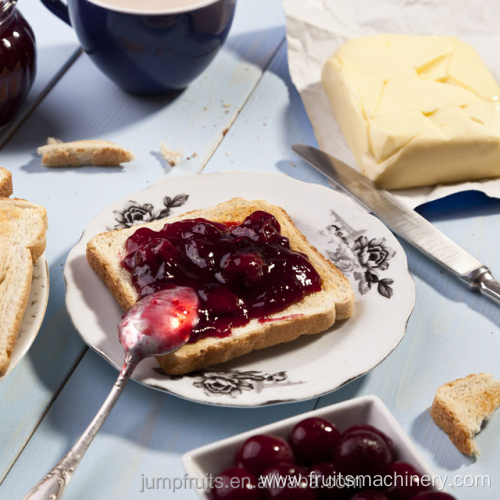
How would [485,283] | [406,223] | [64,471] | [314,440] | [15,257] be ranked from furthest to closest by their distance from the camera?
[406,223], [485,283], [15,257], [64,471], [314,440]

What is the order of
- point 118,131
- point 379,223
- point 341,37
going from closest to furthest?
point 379,223 < point 118,131 < point 341,37

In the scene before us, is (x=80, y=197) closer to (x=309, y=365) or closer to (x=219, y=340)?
(x=219, y=340)

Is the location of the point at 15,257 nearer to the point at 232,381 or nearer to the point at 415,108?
the point at 232,381

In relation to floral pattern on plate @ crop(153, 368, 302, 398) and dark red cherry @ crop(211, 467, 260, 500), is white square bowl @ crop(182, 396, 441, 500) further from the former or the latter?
floral pattern on plate @ crop(153, 368, 302, 398)

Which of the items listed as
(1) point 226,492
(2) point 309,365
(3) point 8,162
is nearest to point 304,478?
(1) point 226,492

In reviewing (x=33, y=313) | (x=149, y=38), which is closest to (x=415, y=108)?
(x=149, y=38)

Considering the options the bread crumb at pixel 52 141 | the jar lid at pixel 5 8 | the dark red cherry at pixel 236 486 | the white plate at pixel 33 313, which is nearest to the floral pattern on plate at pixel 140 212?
the white plate at pixel 33 313

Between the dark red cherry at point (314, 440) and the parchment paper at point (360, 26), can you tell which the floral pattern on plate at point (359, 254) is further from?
the parchment paper at point (360, 26)
